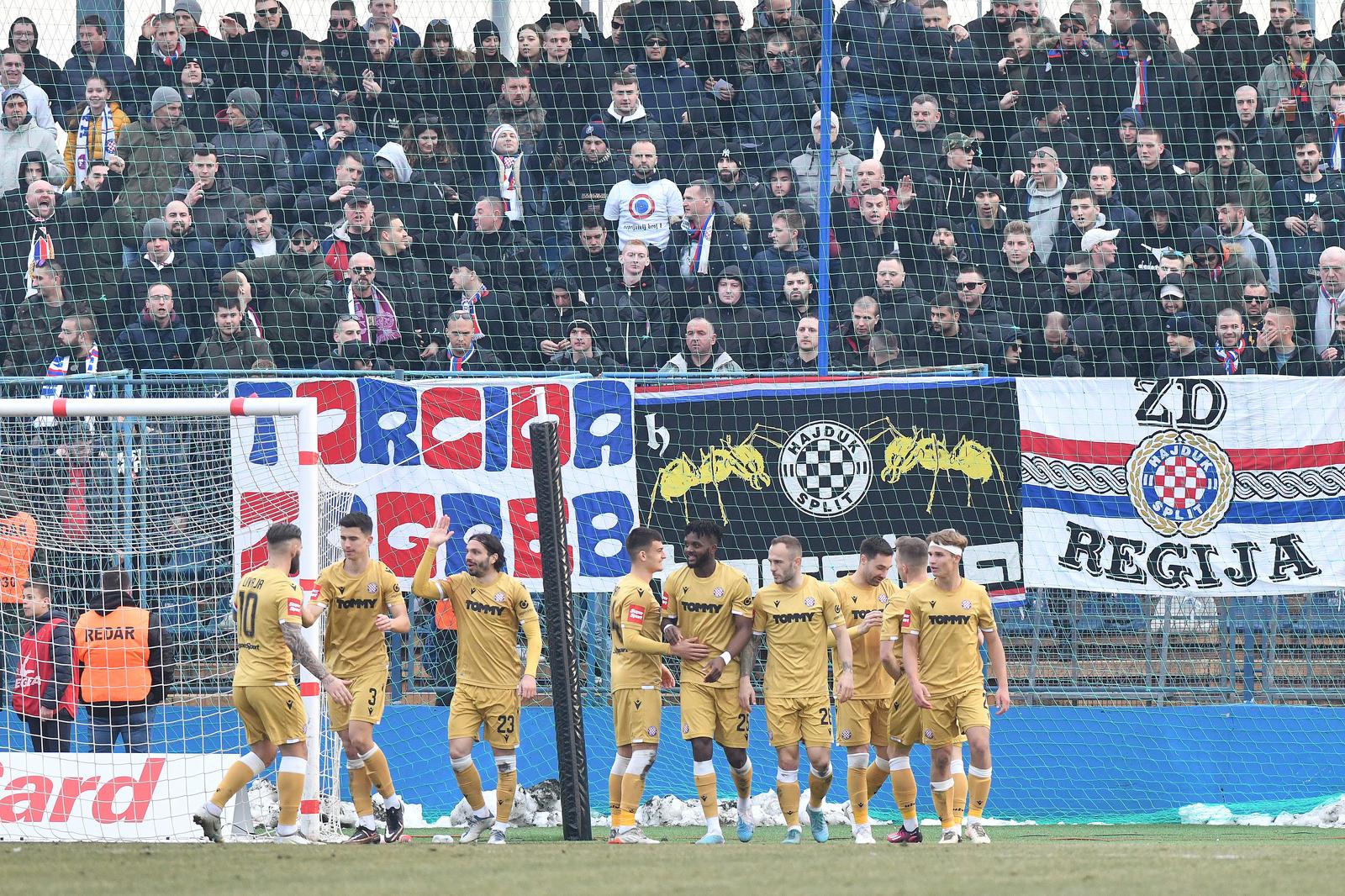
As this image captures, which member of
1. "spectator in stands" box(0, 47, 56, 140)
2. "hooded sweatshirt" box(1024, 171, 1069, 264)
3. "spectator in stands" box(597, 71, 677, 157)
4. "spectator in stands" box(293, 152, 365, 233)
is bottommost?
Answer: "hooded sweatshirt" box(1024, 171, 1069, 264)

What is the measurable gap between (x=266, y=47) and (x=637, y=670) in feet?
22.7

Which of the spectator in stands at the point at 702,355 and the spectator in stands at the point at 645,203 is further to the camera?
the spectator in stands at the point at 645,203

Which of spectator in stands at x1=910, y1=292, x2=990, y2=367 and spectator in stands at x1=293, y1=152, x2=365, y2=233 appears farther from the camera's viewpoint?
spectator in stands at x1=293, y1=152, x2=365, y2=233

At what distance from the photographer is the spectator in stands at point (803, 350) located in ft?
40.0

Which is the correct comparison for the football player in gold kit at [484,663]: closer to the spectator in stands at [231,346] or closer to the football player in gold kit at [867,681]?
the football player in gold kit at [867,681]

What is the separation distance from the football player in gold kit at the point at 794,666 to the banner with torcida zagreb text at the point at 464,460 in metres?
1.99

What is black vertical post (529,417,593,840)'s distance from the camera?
31.7ft

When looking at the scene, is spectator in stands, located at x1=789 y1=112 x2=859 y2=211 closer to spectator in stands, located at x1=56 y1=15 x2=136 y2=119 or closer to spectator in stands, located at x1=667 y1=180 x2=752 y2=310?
spectator in stands, located at x1=667 y1=180 x2=752 y2=310

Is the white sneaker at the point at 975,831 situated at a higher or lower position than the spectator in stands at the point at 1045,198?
lower

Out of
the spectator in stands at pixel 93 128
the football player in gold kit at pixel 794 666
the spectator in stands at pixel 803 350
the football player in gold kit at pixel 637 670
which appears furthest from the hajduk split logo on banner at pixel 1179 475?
the spectator in stands at pixel 93 128

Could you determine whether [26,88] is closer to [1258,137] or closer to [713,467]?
[713,467]

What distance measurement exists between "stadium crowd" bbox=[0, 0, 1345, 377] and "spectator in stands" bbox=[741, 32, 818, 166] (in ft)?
0.09

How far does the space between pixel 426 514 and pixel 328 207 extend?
317cm

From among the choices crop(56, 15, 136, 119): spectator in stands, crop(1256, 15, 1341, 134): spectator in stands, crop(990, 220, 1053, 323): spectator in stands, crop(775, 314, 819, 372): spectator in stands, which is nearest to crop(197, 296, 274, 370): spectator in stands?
crop(56, 15, 136, 119): spectator in stands
